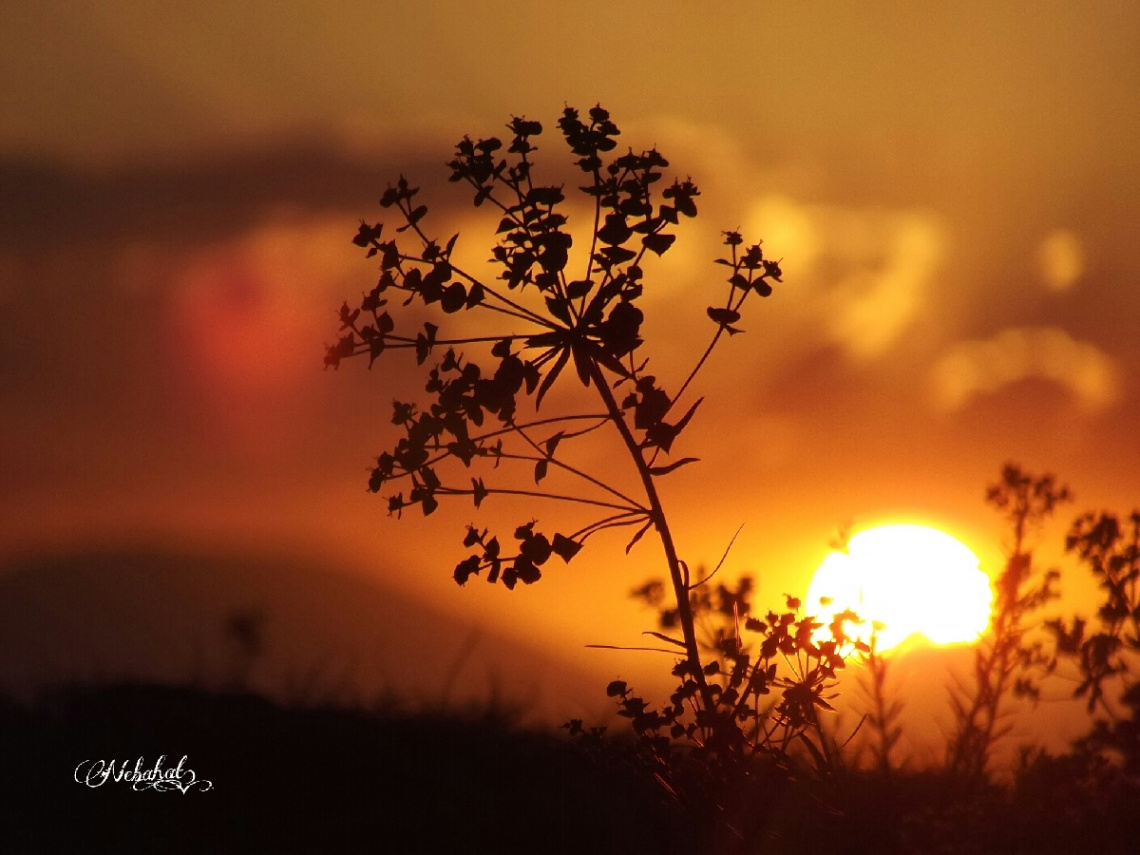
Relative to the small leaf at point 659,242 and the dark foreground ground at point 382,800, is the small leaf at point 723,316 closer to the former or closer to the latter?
the small leaf at point 659,242

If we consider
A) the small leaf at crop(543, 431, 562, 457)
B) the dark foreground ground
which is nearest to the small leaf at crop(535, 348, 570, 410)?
the small leaf at crop(543, 431, 562, 457)

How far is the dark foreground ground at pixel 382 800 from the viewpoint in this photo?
20.4 ft

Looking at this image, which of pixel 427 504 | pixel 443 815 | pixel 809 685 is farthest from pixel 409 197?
pixel 443 815

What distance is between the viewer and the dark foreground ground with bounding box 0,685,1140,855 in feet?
20.4

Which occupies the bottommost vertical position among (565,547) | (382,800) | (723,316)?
(382,800)

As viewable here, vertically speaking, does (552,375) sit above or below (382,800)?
above

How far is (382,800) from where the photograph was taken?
668 cm

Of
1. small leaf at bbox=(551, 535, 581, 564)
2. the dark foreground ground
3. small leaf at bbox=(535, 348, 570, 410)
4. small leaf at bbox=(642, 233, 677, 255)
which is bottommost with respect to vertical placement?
the dark foreground ground

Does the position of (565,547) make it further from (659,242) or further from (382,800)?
(382,800)

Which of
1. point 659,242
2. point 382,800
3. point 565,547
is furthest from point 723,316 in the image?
point 382,800

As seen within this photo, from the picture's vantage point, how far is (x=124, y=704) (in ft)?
24.7

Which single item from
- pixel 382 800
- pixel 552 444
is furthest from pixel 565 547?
pixel 382 800

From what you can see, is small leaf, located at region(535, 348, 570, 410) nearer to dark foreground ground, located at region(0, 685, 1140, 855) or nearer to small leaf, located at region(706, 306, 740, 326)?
small leaf, located at region(706, 306, 740, 326)

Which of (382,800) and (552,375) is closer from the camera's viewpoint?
(552,375)
